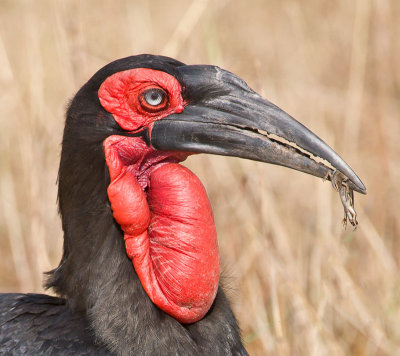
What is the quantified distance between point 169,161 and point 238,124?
32 cm

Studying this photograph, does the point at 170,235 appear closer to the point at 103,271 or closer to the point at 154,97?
the point at 103,271

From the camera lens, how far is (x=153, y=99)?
2.80 meters

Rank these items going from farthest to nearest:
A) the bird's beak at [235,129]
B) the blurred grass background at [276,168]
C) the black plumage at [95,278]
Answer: the blurred grass background at [276,168], the black plumage at [95,278], the bird's beak at [235,129]

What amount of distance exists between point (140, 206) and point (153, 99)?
0.36m

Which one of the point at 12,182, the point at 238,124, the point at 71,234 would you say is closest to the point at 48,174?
the point at 12,182

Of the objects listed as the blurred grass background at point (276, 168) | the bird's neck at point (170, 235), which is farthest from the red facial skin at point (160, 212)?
the blurred grass background at point (276, 168)

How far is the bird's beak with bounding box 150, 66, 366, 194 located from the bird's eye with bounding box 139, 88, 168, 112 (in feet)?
0.18

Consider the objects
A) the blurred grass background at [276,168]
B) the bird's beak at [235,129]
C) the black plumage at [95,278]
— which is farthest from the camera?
the blurred grass background at [276,168]

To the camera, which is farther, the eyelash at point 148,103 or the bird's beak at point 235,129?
the eyelash at point 148,103

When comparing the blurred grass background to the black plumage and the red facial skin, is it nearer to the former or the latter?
the red facial skin

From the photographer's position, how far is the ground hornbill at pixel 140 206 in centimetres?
276

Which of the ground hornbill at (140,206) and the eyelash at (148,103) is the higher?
the eyelash at (148,103)

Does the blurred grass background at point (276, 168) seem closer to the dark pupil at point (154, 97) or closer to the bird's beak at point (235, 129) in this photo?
the bird's beak at point (235, 129)

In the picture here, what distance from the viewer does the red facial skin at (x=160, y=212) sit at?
2.77 meters
